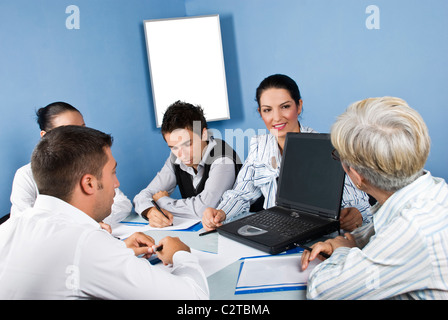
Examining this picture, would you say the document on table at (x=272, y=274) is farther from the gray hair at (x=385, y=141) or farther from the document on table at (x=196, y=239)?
the gray hair at (x=385, y=141)

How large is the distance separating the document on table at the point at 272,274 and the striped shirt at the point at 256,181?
1.80 feet

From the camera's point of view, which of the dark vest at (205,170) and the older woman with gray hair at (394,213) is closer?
the older woman with gray hair at (394,213)

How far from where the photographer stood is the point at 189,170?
2.19 m

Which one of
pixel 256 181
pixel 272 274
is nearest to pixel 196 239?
pixel 272 274

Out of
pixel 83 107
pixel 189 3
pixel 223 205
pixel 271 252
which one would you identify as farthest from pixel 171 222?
pixel 189 3

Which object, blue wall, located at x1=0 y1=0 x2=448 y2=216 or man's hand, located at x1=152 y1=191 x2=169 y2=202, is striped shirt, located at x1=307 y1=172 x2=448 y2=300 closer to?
man's hand, located at x1=152 y1=191 x2=169 y2=202

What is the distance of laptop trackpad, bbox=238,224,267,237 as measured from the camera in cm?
133

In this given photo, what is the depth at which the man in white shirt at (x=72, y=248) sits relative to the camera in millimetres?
848

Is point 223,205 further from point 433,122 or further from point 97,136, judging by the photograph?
point 433,122

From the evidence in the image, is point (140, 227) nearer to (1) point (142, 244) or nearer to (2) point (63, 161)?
(1) point (142, 244)

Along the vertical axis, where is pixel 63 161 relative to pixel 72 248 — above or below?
above

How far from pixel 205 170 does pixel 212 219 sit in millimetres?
638

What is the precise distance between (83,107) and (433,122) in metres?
2.52

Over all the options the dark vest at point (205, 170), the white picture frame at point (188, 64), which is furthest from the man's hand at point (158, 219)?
the white picture frame at point (188, 64)
